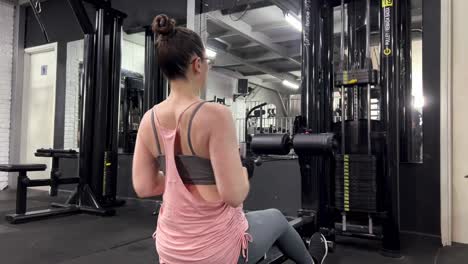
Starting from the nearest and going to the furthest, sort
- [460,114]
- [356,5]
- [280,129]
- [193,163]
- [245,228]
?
1. [193,163]
2. [245,228]
3. [460,114]
4. [356,5]
5. [280,129]

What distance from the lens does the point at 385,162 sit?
2.80 m

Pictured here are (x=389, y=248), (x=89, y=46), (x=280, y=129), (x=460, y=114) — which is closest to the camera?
(x=389, y=248)

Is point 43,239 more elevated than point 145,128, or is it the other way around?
point 145,128

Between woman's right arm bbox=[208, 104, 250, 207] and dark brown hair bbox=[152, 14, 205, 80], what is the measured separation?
16 centimetres

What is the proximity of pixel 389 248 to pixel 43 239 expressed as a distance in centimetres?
289

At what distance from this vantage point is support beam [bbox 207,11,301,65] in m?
5.20

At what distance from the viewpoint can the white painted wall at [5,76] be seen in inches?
240

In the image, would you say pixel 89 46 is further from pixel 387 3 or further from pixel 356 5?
pixel 387 3

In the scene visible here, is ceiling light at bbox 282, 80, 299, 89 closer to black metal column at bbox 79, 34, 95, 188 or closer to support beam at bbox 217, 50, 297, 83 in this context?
support beam at bbox 217, 50, 297, 83

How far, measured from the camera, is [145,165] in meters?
1.18

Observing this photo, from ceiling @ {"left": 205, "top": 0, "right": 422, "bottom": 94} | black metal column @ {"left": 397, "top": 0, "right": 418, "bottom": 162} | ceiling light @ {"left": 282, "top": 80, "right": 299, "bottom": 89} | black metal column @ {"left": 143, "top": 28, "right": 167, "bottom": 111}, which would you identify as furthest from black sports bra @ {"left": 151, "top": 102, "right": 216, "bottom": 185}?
ceiling light @ {"left": 282, "top": 80, "right": 299, "bottom": 89}

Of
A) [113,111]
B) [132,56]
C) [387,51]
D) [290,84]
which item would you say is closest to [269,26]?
[132,56]

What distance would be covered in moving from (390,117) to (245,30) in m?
4.32

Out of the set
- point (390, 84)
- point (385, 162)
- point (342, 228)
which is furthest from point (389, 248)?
point (390, 84)
